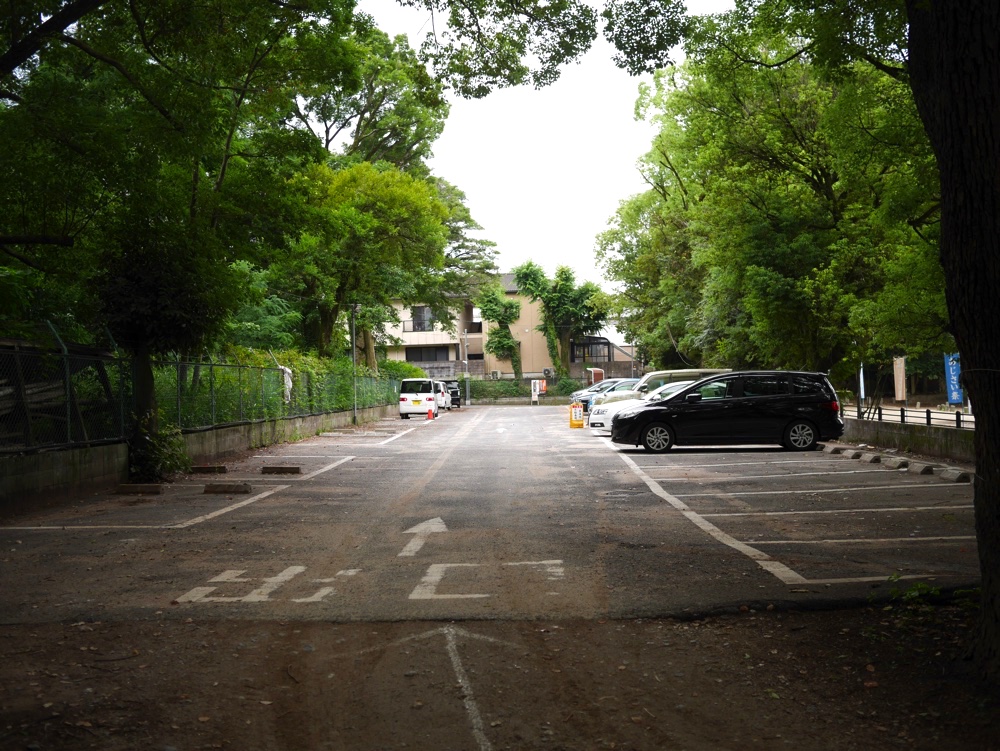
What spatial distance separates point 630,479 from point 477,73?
682 cm

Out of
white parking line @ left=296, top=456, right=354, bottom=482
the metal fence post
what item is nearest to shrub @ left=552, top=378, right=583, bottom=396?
white parking line @ left=296, top=456, right=354, bottom=482

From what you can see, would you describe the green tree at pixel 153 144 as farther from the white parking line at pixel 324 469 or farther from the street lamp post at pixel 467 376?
the street lamp post at pixel 467 376

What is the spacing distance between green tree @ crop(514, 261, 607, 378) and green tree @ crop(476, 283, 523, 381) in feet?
7.06

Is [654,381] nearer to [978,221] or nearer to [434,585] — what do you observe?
[434,585]

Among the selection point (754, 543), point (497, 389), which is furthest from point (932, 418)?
point (497, 389)

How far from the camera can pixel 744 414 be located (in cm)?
1986

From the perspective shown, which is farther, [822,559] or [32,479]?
[32,479]

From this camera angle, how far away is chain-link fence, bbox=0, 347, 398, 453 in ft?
39.6

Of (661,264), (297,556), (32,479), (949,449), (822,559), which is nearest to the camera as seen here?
(822,559)

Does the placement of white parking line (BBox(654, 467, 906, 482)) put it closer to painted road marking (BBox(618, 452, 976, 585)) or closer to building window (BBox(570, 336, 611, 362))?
painted road marking (BBox(618, 452, 976, 585))

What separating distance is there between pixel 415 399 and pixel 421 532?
37.9 metres

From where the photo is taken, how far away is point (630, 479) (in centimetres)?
1463

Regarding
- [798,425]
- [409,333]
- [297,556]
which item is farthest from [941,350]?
[409,333]

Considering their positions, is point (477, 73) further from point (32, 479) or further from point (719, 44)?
point (32, 479)
